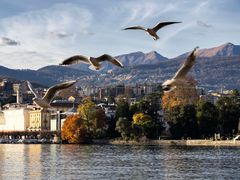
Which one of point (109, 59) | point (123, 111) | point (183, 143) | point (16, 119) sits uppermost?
point (16, 119)

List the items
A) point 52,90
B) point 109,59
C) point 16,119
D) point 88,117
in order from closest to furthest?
1. point 109,59
2. point 52,90
3. point 88,117
4. point 16,119

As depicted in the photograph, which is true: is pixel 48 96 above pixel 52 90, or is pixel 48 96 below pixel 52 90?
below

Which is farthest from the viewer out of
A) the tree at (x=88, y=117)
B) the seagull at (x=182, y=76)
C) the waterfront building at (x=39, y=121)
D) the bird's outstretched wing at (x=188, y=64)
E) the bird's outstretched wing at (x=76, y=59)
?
the waterfront building at (x=39, y=121)

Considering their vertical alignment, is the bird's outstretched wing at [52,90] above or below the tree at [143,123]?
below

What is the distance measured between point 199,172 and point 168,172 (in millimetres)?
1949

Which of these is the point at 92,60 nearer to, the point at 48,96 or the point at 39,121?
the point at 48,96

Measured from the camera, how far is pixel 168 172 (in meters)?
46.9

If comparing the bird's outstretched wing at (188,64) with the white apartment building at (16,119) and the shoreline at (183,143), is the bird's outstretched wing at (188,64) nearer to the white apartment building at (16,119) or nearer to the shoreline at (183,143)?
the shoreline at (183,143)

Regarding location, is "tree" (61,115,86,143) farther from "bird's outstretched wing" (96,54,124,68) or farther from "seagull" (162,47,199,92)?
"seagull" (162,47,199,92)

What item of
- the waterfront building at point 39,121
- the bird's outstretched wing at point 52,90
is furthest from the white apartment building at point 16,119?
the bird's outstretched wing at point 52,90

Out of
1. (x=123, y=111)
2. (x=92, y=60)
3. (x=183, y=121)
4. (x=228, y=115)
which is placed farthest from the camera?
(x=123, y=111)

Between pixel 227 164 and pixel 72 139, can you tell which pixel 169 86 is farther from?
pixel 72 139

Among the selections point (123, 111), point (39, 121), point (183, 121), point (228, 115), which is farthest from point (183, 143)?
point (39, 121)

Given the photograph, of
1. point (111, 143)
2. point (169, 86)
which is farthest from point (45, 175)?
point (111, 143)
